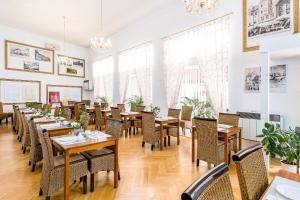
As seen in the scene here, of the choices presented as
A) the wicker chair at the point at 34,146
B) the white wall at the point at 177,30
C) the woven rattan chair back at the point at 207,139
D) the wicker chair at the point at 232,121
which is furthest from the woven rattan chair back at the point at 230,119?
the wicker chair at the point at 34,146

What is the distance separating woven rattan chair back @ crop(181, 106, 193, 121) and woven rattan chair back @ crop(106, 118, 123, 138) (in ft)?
10.5

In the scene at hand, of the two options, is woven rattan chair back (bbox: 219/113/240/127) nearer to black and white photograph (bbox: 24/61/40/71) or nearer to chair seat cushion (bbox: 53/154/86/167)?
chair seat cushion (bbox: 53/154/86/167)

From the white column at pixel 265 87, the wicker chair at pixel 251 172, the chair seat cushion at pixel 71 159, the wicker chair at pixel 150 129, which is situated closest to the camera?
the wicker chair at pixel 251 172

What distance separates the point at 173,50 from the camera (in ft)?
21.2

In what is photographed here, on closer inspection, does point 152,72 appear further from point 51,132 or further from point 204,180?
point 204,180

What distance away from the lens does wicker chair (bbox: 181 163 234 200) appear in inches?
31.5

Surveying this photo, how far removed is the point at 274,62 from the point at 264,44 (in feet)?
3.30

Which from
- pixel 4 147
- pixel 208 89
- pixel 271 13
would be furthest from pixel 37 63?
pixel 271 13

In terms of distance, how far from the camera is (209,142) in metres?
3.28

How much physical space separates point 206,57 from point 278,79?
6.29 feet

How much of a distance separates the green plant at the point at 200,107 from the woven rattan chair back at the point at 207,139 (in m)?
1.62

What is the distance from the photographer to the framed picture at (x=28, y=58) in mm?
8656

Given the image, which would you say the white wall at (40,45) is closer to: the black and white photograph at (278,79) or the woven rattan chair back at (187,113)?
the woven rattan chair back at (187,113)

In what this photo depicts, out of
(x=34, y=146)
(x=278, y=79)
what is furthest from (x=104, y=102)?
(x=278, y=79)
